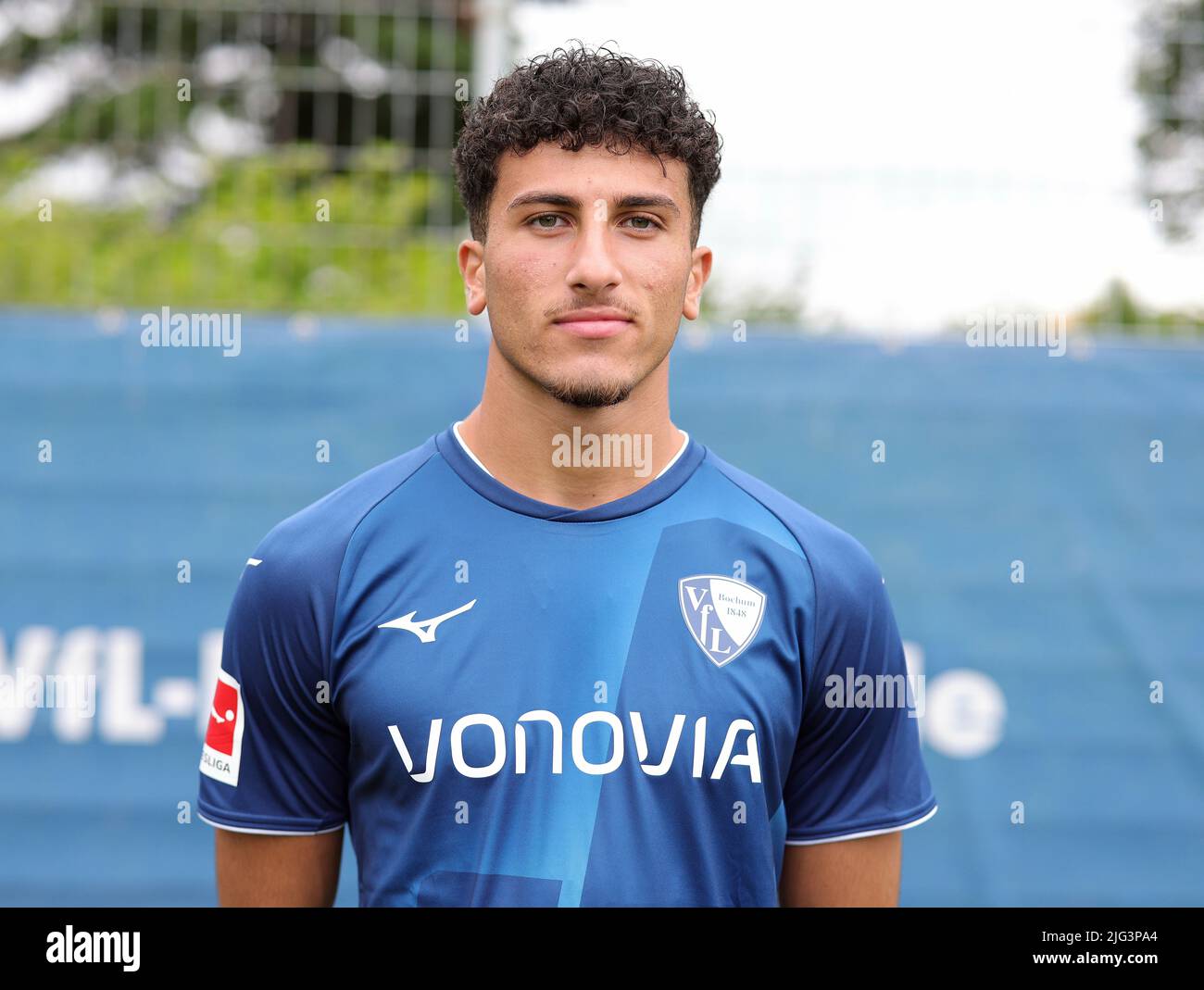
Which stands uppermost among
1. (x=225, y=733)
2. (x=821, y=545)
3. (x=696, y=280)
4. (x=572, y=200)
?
(x=572, y=200)

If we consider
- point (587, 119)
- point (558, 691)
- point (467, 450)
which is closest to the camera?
point (558, 691)

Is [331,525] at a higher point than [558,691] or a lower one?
higher

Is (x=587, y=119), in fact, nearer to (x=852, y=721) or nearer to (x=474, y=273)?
(x=474, y=273)

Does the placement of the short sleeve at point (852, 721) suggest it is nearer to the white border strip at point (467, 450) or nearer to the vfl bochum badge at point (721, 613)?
the vfl bochum badge at point (721, 613)

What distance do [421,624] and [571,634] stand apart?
28cm

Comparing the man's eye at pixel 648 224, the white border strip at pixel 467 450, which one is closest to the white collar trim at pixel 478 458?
the white border strip at pixel 467 450

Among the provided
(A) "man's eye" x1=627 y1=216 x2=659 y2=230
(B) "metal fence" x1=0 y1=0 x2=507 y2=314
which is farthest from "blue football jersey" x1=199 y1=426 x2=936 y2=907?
(B) "metal fence" x1=0 y1=0 x2=507 y2=314

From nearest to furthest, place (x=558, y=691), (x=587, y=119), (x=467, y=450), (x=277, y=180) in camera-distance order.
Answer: (x=558, y=691)
(x=587, y=119)
(x=467, y=450)
(x=277, y=180)

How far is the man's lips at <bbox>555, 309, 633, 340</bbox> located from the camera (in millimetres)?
2371

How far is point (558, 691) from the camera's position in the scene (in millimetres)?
2338

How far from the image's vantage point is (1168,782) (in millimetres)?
4766

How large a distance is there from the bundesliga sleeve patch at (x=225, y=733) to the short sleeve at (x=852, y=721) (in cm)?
112

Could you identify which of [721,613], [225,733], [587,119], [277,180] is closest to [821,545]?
[721,613]
